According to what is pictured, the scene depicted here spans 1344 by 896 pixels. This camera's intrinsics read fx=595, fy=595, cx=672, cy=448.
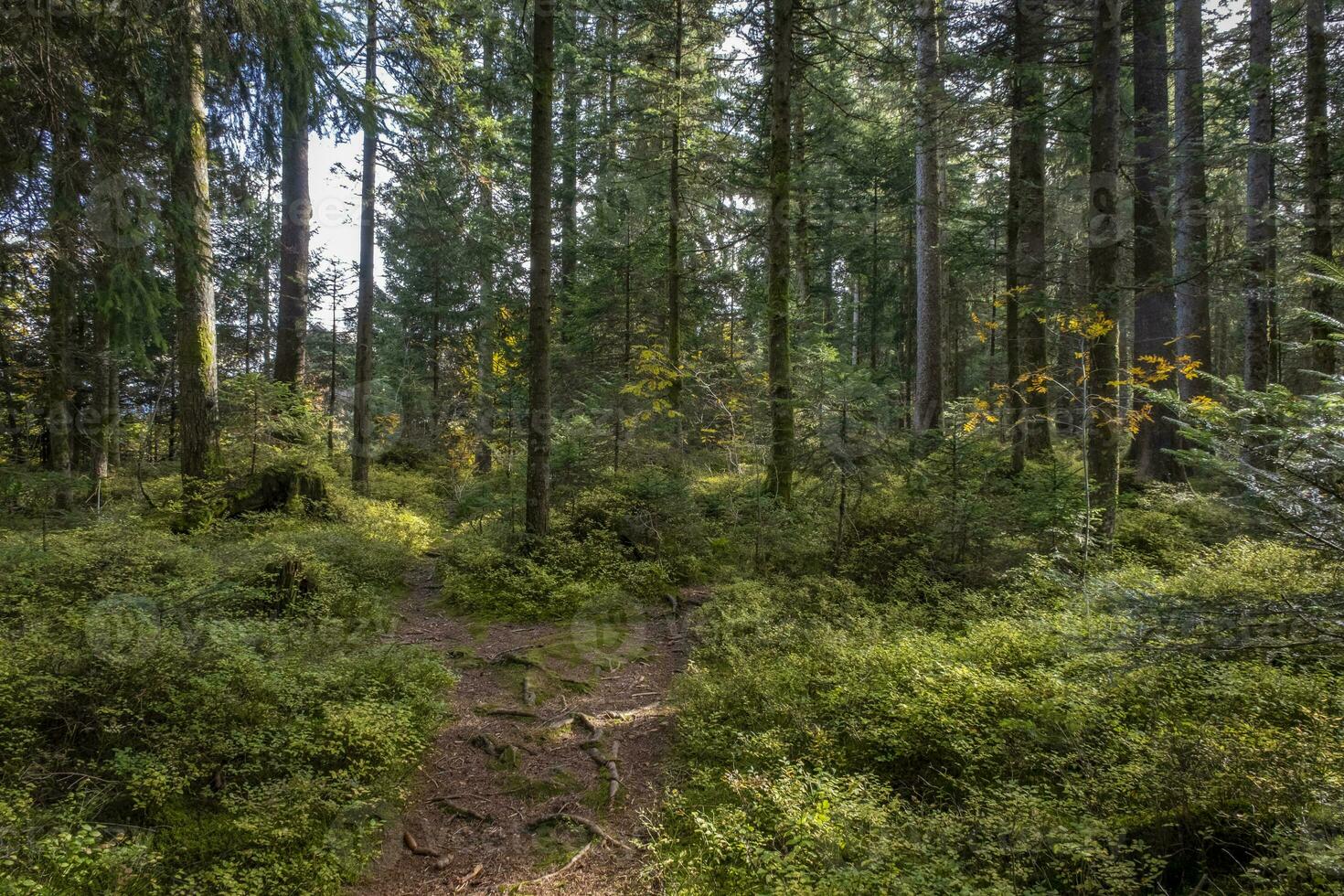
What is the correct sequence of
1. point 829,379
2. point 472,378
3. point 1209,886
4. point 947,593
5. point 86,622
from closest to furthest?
point 1209,886 < point 86,622 < point 947,593 < point 829,379 < point 472,378

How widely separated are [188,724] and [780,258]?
9.03m

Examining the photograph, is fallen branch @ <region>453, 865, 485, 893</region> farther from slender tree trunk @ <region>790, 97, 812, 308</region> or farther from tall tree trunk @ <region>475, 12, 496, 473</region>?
slender tree trunk @ <region>790, 97, 812, 308</region>

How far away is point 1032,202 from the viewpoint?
11633 mm

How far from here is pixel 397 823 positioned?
3902 mm

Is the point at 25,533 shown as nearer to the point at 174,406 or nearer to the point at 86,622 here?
the point at 86,622

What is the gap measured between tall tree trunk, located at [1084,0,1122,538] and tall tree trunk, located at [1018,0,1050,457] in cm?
181

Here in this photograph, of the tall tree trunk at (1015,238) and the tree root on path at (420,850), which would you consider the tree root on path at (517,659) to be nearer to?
the tree root on path at (420,850)

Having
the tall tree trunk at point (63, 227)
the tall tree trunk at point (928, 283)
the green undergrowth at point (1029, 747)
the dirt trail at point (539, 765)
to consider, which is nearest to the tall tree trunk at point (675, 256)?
the tall tree trunk at point (928, 283)

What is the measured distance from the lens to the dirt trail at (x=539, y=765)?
360cm

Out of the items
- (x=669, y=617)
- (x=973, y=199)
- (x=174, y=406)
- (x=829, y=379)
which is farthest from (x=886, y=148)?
(x=174, y=406)

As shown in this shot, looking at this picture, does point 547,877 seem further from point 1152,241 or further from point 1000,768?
point 1152,241

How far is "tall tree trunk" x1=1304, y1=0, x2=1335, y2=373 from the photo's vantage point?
871 cm

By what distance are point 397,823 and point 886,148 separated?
20239 millimetres

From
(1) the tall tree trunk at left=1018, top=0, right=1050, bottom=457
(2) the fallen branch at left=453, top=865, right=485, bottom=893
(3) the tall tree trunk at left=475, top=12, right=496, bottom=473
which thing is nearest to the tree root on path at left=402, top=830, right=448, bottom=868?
(2) the fallen branch at left=453, top=865, right=485, bottom=893
